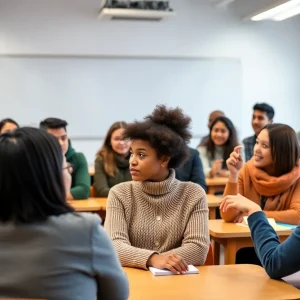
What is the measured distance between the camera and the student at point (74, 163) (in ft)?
14.3

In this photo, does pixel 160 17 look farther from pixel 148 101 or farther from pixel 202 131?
pixel 202 131

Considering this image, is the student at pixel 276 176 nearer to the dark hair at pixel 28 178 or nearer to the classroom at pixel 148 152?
the classroom at pixel 148 152

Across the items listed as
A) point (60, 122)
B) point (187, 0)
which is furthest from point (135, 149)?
point (187, 0)

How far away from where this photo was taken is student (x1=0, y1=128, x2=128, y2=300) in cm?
141

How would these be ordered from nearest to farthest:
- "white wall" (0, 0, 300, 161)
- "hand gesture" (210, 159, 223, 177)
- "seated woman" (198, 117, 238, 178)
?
"hand gesture" (210, 159, 223, 177) < "seated woman" (198, 117, 238, 178) < "white wall" (0, 0, 300, 161)

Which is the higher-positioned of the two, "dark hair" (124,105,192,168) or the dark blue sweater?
"dark hair" (124,105,192,168)

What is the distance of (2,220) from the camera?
144cm

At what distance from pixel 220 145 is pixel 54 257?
447 centimetres

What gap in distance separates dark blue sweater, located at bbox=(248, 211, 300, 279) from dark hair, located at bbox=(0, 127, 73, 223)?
34.7 inches

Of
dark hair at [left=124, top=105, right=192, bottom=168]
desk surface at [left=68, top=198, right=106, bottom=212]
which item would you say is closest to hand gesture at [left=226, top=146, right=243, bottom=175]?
dark hair at [left=124, top=105, right=192, bottom=168]

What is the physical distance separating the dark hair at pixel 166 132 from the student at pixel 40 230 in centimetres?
99

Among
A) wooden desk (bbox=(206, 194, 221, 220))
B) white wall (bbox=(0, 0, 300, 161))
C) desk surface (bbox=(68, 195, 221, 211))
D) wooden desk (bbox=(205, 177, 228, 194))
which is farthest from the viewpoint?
white wall (bbox=(0, 0, 300, 161))

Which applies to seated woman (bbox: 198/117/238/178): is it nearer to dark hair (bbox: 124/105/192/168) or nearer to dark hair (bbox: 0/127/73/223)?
dark hair (bbox: 124/105/192/168)

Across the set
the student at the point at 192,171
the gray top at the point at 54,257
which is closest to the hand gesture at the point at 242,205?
the gray top at the point at 54,257
